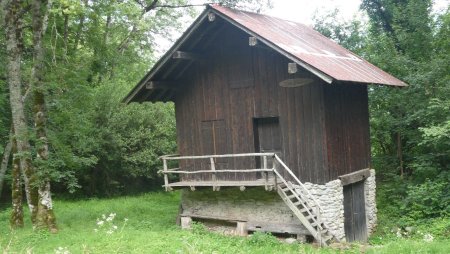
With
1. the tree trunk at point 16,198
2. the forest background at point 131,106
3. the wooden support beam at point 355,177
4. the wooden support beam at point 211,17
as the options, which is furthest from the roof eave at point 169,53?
the wooden support beam at point 355,177

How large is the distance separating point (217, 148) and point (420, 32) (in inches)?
390

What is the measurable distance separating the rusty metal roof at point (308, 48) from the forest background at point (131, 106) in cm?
269

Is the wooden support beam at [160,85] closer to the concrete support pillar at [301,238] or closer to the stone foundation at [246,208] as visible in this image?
the stone foundation at [246,208]

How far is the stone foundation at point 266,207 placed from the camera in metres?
12.8

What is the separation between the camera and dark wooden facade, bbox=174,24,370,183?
42.3 ft

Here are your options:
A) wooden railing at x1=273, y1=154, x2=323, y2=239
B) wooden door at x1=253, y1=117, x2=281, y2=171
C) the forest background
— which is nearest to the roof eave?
the forest background

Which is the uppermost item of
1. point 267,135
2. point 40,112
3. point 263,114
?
point 40,112

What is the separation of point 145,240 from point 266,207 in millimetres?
3770

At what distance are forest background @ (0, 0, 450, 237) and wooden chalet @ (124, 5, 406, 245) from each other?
2.00 metres

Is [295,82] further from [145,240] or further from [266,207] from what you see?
[145,240]

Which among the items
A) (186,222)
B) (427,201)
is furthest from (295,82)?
(427,201)

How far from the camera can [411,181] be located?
56.1 feet

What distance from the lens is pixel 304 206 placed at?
12141 mm

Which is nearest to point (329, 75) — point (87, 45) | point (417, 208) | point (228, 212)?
point (228, 212)
